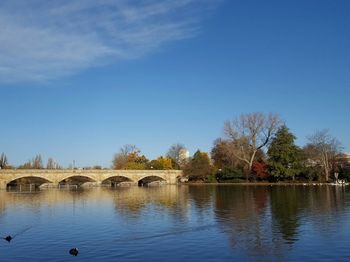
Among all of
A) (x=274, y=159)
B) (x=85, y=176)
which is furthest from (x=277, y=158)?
(x=85, y=176)

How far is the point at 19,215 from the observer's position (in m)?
32.8

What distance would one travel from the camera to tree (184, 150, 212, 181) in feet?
301

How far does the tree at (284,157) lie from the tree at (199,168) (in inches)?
727

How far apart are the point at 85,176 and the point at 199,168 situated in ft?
75.3

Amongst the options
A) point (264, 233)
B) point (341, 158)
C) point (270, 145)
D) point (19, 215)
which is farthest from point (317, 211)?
point (341, 158)

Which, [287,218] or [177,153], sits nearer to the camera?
[287,218]

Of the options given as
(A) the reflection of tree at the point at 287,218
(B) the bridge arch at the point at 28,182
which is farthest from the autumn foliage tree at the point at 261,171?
(B) the bridge arch at the point at 28,182

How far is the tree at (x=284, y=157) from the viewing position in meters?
73.6

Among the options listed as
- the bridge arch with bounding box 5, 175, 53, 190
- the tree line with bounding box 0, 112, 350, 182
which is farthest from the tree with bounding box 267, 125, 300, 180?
the bridge arch with bounding box 5, 175, 53, 190

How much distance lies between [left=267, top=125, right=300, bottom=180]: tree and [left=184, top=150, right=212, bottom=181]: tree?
18.5 metres

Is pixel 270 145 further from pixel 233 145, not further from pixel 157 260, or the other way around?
A: pixel 157 260

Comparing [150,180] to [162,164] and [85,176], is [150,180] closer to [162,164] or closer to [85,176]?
[162,164]

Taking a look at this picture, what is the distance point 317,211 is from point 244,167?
50815 mm

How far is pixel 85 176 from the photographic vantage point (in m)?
88.7
